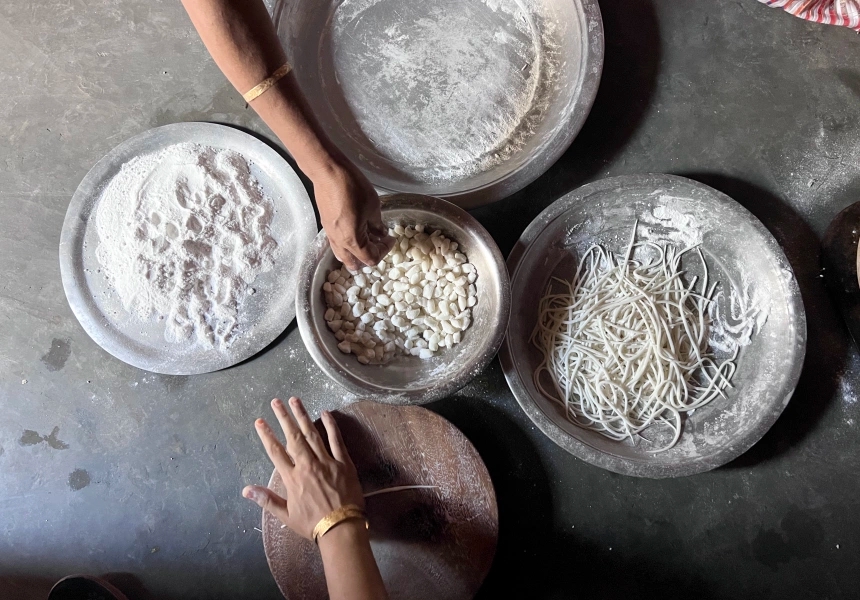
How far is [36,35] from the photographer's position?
5.42ft

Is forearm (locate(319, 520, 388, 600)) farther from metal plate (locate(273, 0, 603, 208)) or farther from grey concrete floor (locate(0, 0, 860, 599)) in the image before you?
metal plate (locate(273, 0, 603, 208))

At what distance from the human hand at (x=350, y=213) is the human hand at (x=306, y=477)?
41 centimetres

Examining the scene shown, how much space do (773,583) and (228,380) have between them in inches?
63.7

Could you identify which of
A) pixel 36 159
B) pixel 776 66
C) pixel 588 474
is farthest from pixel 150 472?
pixel 776 66

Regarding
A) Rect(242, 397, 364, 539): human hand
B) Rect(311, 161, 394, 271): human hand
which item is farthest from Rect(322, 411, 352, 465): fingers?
Rect(311, 161, 394, 271): human hand

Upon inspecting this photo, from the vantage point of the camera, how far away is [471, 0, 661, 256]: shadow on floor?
4.96ft

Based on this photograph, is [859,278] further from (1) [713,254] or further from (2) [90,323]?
(2) [90,323]

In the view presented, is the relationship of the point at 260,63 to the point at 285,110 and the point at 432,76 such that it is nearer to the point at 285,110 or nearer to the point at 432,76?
the point at 285,110

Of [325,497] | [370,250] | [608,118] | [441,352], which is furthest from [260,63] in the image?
[608,118]

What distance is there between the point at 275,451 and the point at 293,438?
0.05m

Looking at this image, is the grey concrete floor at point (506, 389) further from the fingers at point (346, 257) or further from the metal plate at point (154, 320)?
the fingers at point (346, 257)

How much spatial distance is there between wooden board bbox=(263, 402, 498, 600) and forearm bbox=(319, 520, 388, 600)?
0.62 ft

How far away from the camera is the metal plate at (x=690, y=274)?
4.10ft

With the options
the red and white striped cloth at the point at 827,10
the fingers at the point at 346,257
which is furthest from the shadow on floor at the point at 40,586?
the red and white striped cloth at the point at 827,10
